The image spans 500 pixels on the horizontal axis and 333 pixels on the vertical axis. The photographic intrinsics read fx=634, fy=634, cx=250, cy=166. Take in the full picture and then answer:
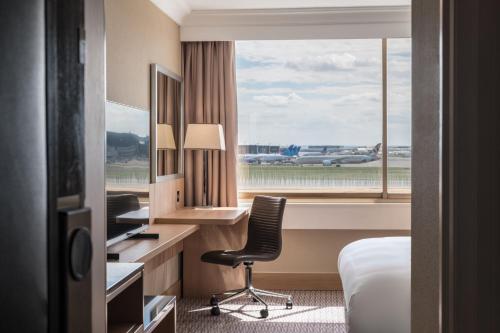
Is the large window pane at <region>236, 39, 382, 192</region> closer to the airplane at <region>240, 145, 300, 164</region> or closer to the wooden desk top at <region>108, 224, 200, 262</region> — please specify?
the airplane at <region>240, 145, 300, 164</region>

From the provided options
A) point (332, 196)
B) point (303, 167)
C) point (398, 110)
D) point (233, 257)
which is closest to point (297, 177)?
point (303, 167)

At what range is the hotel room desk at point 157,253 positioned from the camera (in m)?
3.74

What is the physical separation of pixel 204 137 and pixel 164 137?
0.56 meters

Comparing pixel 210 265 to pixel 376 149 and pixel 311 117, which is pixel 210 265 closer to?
pixel 311 117

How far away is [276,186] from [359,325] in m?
3.10

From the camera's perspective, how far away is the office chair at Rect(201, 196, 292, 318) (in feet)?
17.1

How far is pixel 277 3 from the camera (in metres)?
5.72

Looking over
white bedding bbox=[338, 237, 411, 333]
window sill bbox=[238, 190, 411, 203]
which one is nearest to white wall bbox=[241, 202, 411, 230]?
window sill bbox=[238, 190, 411, 203]

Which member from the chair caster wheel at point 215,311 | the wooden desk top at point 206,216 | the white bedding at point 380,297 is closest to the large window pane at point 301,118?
the wooden desk top at point 206,216

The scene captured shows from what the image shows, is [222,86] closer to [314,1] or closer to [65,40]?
[314,1]

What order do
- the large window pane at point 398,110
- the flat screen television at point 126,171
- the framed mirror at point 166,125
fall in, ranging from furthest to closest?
1. the large window pane at point 398,110
2. the framed mirror at point 166,125
3. the flat screen television at point 126,171

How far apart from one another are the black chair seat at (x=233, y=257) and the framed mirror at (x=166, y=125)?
774 millimetres

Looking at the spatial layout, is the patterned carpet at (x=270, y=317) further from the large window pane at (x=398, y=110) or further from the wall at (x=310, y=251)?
the large window pane at (x=398, y=110)

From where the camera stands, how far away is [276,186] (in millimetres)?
6352
